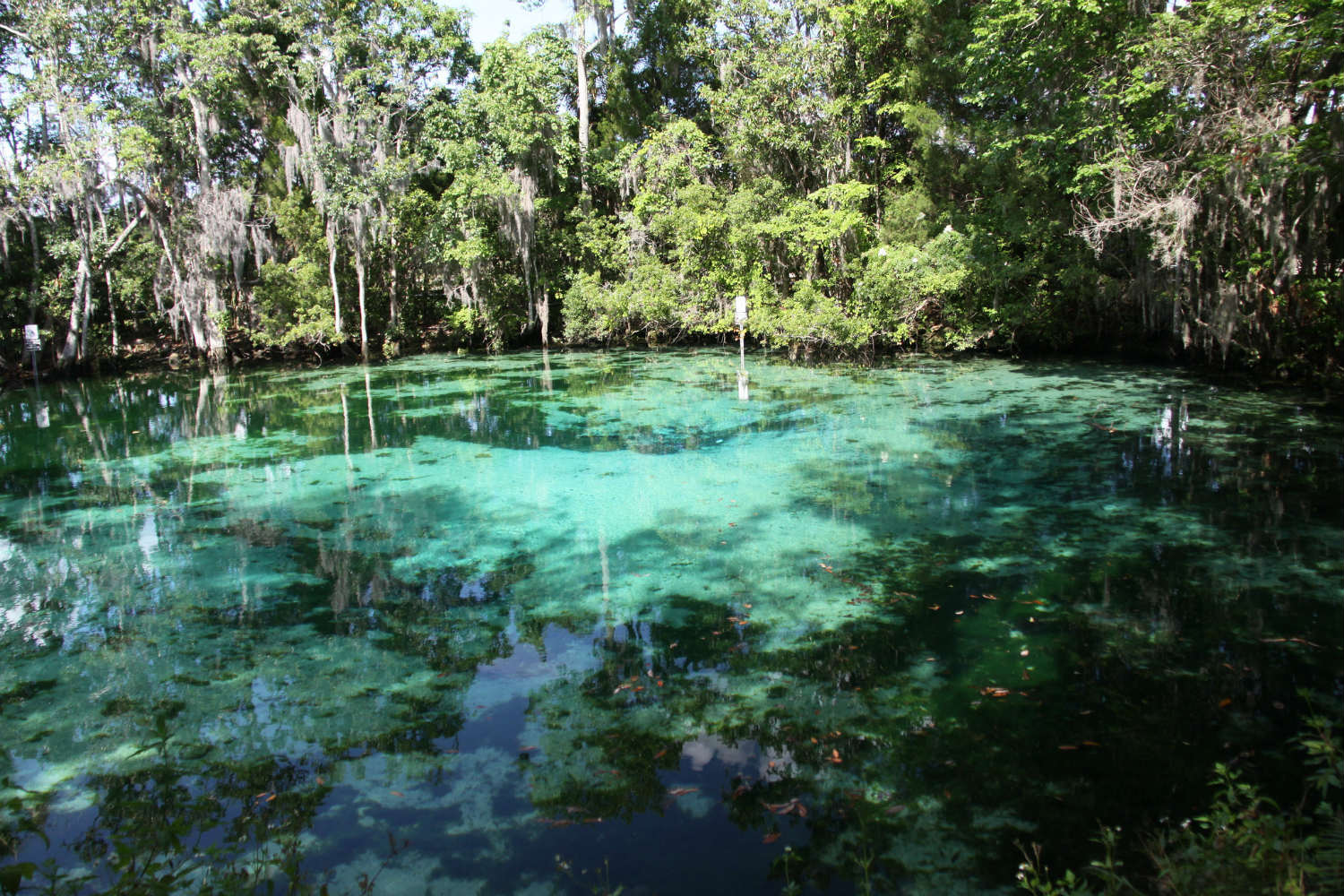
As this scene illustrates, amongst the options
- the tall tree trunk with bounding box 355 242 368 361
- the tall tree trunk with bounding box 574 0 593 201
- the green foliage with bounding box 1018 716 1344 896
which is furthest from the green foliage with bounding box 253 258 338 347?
the green foliage with bounding box 1018 716 1344 896

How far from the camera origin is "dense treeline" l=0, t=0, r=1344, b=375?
40.7 ft

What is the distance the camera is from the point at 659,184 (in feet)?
73.7

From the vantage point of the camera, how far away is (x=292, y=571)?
6.13 metres

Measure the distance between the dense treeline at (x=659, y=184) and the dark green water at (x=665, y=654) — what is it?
16.1ft

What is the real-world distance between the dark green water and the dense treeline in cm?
491

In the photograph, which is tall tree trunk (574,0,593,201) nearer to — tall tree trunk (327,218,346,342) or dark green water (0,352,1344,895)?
tall tree trunk (327,218,346,342)

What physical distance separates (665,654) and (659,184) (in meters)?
19.9

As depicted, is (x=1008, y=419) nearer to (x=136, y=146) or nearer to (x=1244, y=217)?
(x=1244, y=217)

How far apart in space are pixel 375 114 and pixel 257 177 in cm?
483

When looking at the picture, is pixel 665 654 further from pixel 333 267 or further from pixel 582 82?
pixel 582 82

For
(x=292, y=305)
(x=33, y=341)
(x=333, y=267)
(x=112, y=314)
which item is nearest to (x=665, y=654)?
(x=333, y=267)

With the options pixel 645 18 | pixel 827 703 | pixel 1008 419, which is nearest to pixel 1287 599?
pixel 827 703

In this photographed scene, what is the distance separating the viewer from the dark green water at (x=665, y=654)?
119 inches

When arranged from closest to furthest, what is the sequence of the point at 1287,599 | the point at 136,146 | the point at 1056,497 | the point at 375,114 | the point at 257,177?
1. the point at 1287,599
2. the point at 1056,497
3. the point at 136,146
4. the point at 375,114
5. the point at 257,177
